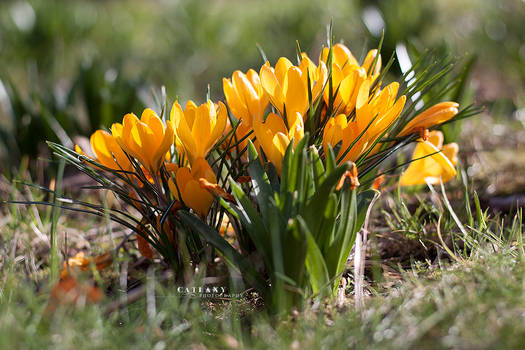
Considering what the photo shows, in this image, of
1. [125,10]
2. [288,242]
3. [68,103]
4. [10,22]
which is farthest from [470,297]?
[125,10]

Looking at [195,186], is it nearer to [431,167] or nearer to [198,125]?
[198,125]

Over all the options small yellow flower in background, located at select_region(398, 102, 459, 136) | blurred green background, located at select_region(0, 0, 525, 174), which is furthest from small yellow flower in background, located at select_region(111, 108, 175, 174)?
blurred green background, located at select_region(0, 0, 525, 174)

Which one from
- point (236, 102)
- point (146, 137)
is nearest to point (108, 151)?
point (146, 137)

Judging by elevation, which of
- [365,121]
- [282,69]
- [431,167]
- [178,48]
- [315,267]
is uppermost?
[178,48]

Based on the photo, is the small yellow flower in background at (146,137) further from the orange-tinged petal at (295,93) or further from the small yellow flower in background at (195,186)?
the orange-tinged petal at (295,93)

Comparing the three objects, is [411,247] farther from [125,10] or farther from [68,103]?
[125,10]

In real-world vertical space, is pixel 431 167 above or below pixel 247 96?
below
